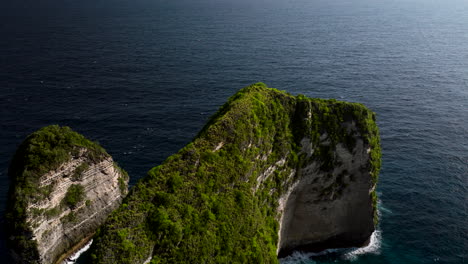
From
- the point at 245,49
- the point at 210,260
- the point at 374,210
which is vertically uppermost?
the point at 245,49

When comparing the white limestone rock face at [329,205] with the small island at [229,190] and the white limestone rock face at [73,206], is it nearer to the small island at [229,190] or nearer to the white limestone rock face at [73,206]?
the small island at [229,190]

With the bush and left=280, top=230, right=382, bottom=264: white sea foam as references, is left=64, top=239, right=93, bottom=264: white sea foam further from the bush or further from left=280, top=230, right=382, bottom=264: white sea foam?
left=280, top=230, right=382, bottom=264: white sea foam

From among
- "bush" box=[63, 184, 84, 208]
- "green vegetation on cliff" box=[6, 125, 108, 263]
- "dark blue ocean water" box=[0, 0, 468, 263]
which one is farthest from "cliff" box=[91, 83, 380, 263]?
"bush" box=[63, 184, 84, 208]

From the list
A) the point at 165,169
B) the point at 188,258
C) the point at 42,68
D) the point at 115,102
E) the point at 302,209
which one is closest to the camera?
the point at 188,258

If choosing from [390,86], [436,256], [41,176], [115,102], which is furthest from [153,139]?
[390,86]

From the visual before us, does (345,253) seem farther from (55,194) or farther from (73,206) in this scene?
(55,194)

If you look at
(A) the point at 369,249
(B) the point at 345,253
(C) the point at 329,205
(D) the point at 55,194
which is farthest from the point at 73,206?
(A) the point at 369,249

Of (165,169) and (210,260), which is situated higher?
(165,169)

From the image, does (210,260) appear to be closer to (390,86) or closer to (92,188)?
(92,188)
